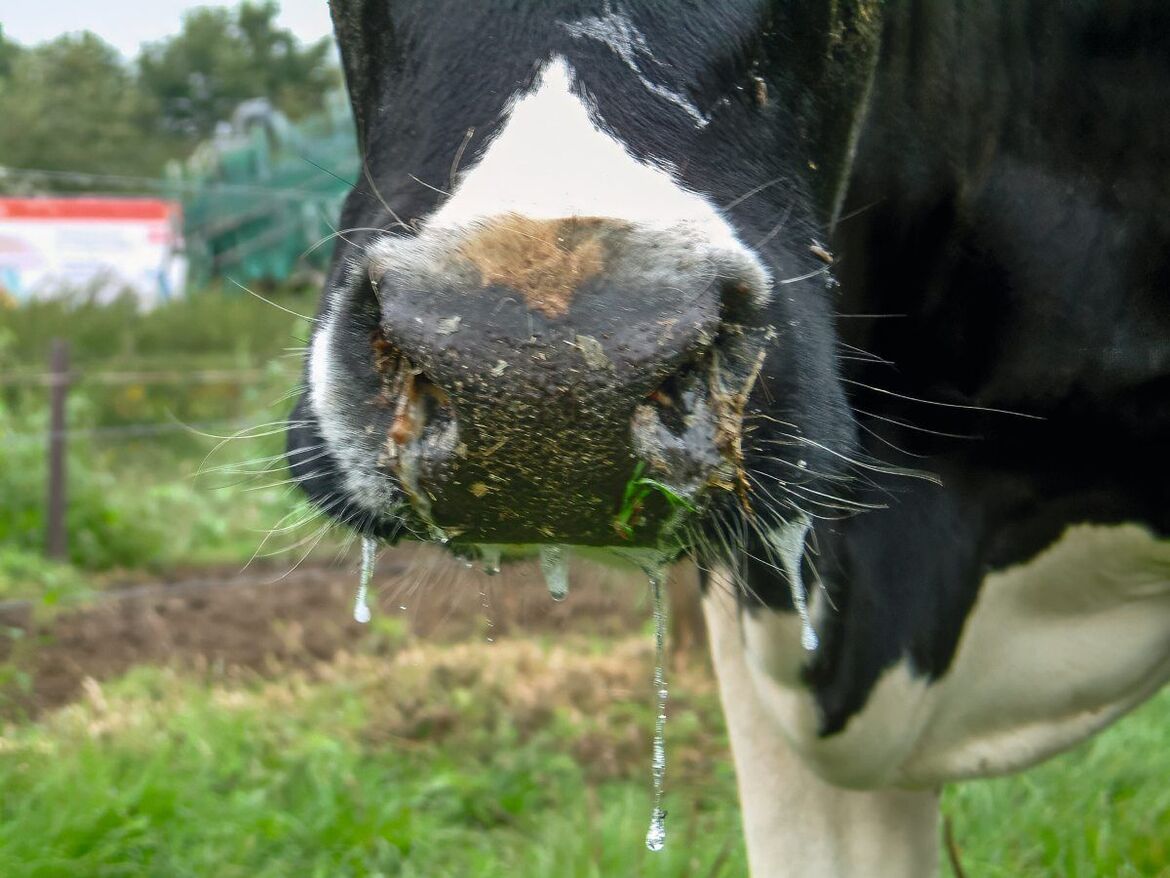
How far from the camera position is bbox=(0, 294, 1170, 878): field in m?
2.75

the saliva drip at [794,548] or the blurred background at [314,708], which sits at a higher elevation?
the saliva drip at [794,548]

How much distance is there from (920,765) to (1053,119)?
3.00 ft

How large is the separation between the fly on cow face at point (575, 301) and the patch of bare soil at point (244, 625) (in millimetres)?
2483

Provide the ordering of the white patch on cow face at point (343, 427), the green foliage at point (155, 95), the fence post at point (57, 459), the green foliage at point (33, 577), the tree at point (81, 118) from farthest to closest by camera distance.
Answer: the green foliage at point (155, 95) < the tree at point (81, 118) < the fence post at point (57, 459) < the green foliage at point (33, 577) < the white patch on cow face at point (343, 427)

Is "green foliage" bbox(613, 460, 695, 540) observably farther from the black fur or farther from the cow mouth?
the black fur

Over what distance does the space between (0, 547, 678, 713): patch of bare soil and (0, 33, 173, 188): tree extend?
7.40 meters

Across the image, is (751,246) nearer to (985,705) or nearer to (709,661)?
(985,705)

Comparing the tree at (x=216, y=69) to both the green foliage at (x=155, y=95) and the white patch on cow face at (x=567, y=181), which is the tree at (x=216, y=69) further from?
the white patch on cow face at (x=567, y=181)

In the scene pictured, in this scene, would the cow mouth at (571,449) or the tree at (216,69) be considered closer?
the cow mouth at (571,449)

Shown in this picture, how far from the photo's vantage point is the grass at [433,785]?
2.76 meters

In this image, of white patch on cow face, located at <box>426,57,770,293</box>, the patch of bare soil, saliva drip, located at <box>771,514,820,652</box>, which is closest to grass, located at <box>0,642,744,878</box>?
the patch of bare soil

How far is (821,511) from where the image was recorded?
1.60 meters

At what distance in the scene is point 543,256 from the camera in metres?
1.06

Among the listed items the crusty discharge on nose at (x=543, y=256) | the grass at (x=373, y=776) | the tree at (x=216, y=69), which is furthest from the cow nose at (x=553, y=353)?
the tree at (x=216, y=69)
